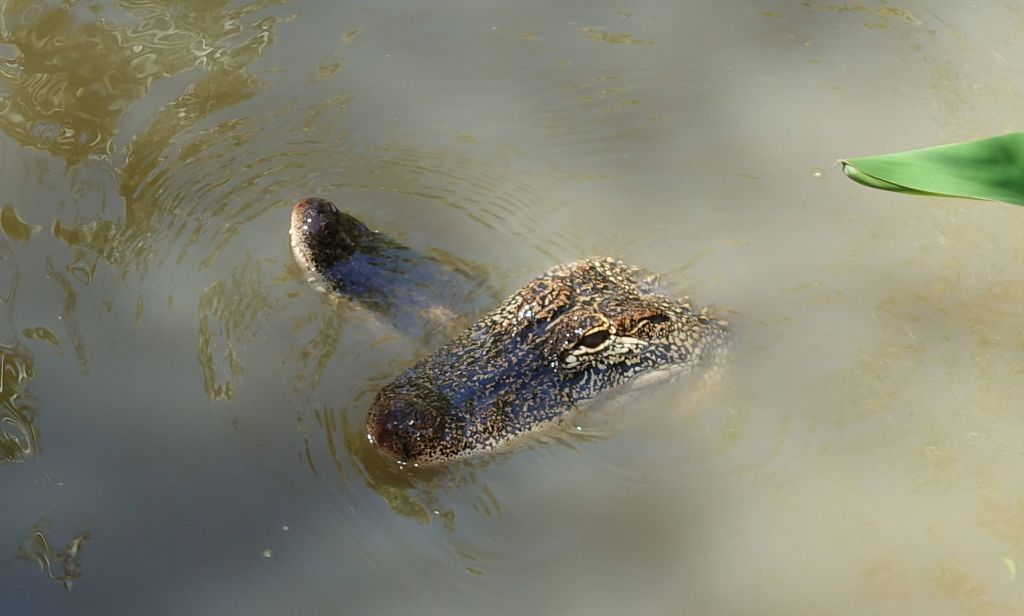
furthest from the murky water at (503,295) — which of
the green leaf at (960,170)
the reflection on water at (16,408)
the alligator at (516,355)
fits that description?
the green leaf at (960,170)

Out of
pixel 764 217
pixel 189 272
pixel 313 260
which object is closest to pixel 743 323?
pixel 764 217

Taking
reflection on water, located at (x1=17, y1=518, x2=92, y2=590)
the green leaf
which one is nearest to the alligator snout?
reflection on water, located at (x1=17, y1=518, x2=92, y2=590)

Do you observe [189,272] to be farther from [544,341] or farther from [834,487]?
[834,487]

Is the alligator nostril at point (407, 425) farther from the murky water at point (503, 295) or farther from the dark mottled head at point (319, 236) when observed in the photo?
the dark mottled head at point (319, 236)

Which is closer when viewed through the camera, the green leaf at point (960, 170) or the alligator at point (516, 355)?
the green leaf at point (960, 170)

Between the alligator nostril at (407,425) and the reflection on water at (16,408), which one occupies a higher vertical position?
the alligator nostril at (407,425)

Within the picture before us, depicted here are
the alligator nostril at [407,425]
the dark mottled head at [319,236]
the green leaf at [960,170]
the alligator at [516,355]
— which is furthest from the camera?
the dark mottled head at [319,236]

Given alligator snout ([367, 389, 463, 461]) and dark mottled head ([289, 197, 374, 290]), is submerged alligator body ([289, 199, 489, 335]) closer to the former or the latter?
dark mottled head ([289, 197, 374, 290])
